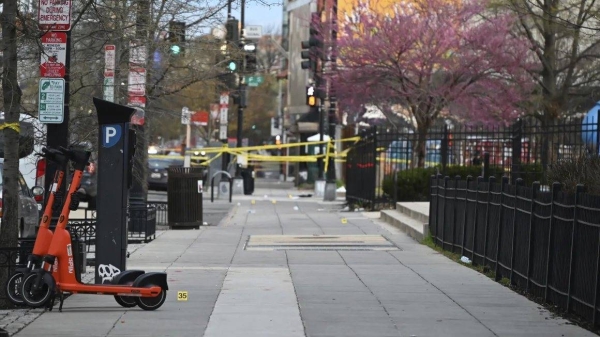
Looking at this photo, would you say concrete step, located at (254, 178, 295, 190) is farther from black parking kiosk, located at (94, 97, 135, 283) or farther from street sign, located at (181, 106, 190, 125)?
black parking kiosk, located at (94, 97, 135, 283)

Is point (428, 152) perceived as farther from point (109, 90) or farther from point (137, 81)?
point (109, 90)

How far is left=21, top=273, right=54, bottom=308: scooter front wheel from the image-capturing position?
1077 cm

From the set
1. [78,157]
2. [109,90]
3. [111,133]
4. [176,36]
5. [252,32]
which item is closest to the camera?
[78,157]

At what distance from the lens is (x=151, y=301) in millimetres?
11289

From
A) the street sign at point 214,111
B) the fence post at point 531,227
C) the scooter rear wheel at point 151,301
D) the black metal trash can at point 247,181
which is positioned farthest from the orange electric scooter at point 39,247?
the street sign at point 214,111

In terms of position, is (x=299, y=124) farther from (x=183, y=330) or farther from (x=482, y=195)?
(x=183, y=330)

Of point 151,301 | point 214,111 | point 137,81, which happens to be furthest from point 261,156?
point 151,301

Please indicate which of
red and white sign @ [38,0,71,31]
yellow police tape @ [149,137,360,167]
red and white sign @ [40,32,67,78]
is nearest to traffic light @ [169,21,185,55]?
red and white sign @ [40,32,67,78]

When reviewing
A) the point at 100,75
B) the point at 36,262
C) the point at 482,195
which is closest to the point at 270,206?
the point at 100,75

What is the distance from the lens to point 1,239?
11.6 meters

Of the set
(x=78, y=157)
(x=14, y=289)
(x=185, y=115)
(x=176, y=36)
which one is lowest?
(x=14, y=289)

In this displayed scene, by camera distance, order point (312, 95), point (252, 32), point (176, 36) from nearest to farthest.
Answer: point (176, 36) → point (312, 95) → point (252, 32)

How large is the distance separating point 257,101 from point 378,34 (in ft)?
165

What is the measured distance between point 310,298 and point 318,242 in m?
8.80
